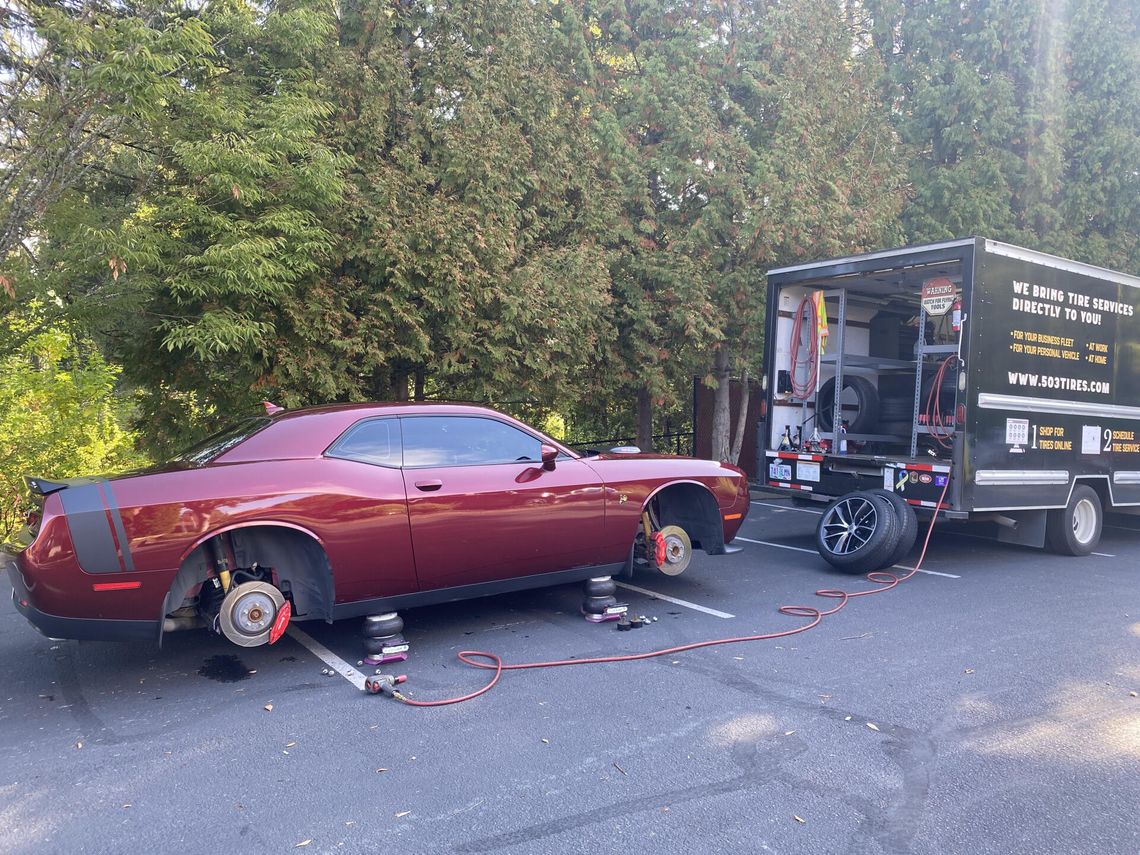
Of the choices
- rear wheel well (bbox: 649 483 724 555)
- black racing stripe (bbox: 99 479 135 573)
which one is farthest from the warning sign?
black racing stripe (bbox: 99 479 135 573)

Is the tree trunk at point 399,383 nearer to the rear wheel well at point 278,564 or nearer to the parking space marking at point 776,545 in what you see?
the parking space marking at point 776,545

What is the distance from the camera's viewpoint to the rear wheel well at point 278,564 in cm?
470

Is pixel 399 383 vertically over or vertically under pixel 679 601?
over

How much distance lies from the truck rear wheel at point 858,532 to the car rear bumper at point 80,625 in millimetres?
5664

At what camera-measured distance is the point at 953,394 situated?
330 inches

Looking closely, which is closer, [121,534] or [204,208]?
[121,534]

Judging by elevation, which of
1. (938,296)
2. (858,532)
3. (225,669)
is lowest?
(225,669)

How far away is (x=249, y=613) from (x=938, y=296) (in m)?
6.89

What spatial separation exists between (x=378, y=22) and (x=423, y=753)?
9084mm

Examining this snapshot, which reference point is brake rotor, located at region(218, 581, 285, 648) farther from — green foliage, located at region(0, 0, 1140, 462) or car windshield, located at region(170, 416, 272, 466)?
green foliage, located at region(0, 0, 1140, 462)

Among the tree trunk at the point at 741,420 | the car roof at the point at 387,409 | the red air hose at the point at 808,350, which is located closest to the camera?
the car roof at the point at 387,409

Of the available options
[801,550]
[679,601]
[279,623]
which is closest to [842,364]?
[801,550]

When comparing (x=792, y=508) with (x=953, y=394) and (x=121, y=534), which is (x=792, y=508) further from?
(x=121, y=534)

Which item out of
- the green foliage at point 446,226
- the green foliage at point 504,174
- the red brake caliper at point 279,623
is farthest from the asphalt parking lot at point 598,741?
the green foliage at point 446,226
